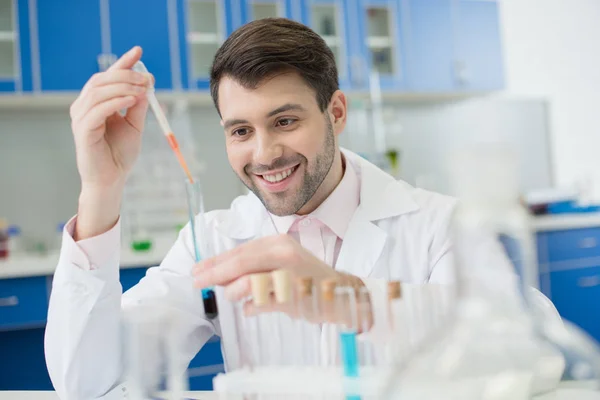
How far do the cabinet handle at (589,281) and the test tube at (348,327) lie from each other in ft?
11.6

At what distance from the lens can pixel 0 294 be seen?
8.63ft

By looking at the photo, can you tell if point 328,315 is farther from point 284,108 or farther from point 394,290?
point 284,108

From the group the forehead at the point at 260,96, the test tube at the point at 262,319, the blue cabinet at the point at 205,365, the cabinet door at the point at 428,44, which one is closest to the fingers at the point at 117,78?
the forehead at the point at 260,96

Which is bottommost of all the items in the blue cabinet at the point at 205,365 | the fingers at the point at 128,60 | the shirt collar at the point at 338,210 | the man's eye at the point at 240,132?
the blue cabinet at the point at 205,365

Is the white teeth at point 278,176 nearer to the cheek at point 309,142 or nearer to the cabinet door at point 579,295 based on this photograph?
the cheek at point 309,142

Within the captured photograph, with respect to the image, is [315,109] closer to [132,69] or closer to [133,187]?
[132,69]

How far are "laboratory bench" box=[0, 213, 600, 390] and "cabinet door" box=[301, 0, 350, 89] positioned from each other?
148 centimetres

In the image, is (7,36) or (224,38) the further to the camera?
(224,38)

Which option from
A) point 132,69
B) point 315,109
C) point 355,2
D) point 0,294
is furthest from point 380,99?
point 132,69

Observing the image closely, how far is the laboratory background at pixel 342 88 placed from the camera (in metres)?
3.15

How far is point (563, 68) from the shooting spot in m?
4.92

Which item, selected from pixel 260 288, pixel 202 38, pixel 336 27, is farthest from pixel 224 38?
pixel 260 288

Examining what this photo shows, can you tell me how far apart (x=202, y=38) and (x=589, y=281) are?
275cm

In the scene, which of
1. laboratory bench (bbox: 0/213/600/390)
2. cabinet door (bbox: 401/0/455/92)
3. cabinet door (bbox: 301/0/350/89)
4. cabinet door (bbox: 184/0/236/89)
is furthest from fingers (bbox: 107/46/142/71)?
cabinet door (bbox: 401/0/455/92)
